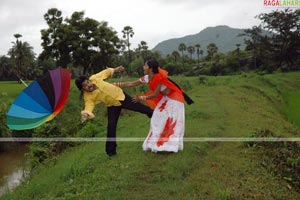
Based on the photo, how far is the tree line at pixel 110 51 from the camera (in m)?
28.7

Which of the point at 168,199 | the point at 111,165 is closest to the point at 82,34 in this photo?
the point at 111,165

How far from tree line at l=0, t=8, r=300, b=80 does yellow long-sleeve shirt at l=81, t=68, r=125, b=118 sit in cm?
1969

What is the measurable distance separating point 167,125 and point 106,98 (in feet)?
4.20

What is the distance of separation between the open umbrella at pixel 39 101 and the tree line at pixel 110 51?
19868 millimetres

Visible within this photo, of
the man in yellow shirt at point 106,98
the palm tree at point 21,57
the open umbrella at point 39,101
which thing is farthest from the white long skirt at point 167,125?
the palm tree at point 21,57

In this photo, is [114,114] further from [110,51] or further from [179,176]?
[110,51]

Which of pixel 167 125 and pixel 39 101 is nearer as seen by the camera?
pixel 39 101

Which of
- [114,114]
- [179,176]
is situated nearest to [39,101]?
[114,114]

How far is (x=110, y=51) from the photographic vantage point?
1168 inches

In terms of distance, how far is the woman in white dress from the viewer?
7.35m

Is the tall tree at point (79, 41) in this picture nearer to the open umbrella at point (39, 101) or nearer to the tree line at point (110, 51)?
the tree line at point (110, 51)

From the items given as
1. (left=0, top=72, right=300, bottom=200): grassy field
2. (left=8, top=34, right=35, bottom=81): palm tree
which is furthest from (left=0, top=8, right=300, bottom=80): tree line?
(left=0, top=72, right=300, bottom=200): grassy field

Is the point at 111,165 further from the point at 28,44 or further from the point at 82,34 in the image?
the point at 28,44

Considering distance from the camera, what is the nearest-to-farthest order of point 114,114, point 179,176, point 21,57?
1. point 179,176
2. point 114,114
3. point 21,57
